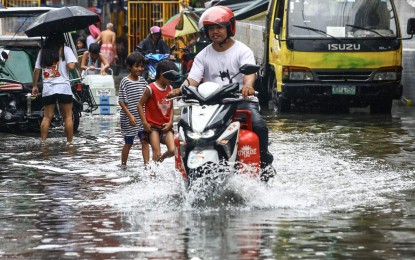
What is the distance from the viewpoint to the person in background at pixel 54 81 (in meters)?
16.4

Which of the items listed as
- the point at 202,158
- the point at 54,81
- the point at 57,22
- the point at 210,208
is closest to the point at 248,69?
the point at 202,158

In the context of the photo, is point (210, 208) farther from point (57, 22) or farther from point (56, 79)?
point (57, 22)

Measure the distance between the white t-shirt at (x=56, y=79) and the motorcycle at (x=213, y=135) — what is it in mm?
6178

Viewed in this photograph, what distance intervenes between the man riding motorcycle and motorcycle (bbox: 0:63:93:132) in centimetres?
711

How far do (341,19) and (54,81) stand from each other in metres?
6.55

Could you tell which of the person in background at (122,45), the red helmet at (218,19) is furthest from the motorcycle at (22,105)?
the person in background at (122,45)

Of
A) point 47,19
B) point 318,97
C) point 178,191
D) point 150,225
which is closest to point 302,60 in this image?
point 318,97

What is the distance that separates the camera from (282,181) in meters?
12.0

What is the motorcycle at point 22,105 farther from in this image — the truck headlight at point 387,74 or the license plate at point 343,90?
the truck headlight at point 387,74

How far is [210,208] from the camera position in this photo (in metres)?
9.91

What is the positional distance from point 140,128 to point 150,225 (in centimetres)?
438

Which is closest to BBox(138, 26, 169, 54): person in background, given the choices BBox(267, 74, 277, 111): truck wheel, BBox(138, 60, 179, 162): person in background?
BBox(267, 74, 277, 111): truck wheel

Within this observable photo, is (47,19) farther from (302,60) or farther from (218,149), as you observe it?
(218,149)

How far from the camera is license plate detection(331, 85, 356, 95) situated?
21188 millimetres
